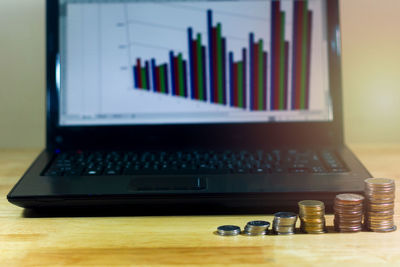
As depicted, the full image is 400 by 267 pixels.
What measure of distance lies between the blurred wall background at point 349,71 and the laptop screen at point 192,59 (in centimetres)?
19

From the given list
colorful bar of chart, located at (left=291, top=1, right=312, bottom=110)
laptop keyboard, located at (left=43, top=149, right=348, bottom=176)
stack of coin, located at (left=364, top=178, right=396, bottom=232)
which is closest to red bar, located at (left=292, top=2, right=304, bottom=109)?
colorful bar of chart, located at (left=291, top=1, right=312, bottom=110)

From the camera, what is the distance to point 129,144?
91cm

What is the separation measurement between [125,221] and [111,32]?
15.3 inches

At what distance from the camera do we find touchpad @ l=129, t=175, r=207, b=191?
68 cm

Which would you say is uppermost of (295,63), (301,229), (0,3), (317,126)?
(0,3)

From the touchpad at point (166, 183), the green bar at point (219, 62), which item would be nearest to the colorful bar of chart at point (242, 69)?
the green bar at point (219, 62)

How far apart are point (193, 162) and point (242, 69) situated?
8.6 inches

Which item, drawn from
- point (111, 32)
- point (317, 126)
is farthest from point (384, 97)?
point (111, 32)

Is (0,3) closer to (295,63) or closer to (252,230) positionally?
(295,63)

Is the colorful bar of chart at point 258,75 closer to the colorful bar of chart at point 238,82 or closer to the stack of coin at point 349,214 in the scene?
the colorful bar of chart at point 238,82

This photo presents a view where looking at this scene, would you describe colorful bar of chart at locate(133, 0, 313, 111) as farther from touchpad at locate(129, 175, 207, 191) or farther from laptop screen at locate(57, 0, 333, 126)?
touchpad at locate(129, 175, 207, 191)

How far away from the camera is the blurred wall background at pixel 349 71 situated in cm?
108

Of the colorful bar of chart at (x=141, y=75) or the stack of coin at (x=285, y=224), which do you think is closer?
the stack of coin at (x=285, y=224)

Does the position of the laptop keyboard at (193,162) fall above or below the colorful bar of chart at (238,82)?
below
